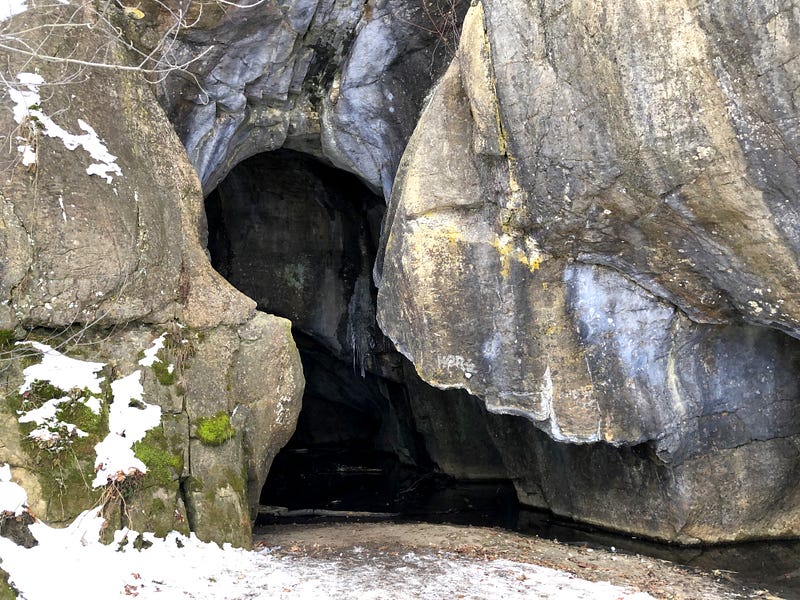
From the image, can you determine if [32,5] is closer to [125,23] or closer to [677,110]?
[125,23]

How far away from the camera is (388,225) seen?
9.52m

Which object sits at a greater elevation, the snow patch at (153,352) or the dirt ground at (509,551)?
the snow patch at (153,352)

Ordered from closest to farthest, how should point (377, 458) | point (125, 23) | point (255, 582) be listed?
point (255, 582) < point (125, 23) < point (377, 458)

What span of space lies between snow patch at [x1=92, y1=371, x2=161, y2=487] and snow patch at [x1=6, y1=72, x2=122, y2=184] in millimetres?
2048

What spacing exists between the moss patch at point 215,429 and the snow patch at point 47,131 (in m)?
2.53

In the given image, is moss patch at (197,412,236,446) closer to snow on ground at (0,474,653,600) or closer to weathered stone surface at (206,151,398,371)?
snow on ground at (0,474,653,600)

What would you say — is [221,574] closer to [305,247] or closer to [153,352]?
[153,352]

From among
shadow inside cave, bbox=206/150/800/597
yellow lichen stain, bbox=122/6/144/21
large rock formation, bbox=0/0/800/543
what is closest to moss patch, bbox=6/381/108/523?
large rock formation, bbox=0/0/800/543

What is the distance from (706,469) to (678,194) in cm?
358

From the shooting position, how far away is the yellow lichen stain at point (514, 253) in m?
7.73

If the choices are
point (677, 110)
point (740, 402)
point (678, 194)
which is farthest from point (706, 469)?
point (677, 110)

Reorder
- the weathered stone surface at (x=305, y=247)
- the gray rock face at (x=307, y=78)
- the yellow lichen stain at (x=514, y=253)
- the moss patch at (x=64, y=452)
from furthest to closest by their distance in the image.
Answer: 1. the weathered stone surface at (x=305, y=247)
2. the gray rock face at (x=307, y=78)
3. the yellow lichen stain at (x=514, y=253)
4. the moss patch at (x=64, y=452)

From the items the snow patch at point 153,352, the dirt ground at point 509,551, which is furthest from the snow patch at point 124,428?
the dirt ground at point 509,551

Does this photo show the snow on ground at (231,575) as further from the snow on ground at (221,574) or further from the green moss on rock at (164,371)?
the green moss on rock at (164,371)
